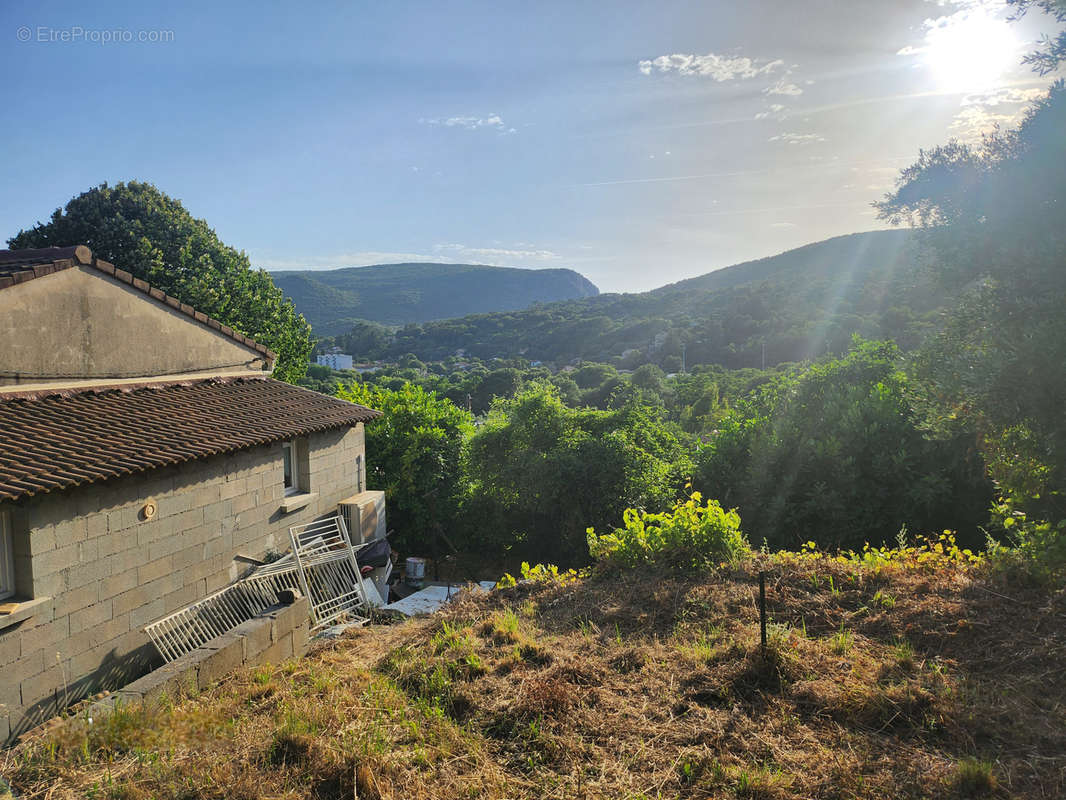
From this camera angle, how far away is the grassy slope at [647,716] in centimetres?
396

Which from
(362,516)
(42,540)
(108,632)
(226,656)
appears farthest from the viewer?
(362,516)

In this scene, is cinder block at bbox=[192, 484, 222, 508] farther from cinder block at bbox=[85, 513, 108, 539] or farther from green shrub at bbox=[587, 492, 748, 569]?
green shrub at bbox=[587, 492, 748, 569]

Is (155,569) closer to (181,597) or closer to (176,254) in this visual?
(181,597)

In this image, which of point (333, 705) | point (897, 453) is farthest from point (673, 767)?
point (897, 453)

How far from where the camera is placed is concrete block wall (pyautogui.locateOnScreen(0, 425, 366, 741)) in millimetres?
6430

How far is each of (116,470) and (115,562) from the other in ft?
4.21

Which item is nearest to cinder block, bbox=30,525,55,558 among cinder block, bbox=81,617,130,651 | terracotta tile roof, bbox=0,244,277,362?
cinder block, bbox=81,617,130,651

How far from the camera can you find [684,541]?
8312mm

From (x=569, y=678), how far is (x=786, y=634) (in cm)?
200

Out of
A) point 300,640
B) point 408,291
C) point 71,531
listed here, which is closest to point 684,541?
point 300,640

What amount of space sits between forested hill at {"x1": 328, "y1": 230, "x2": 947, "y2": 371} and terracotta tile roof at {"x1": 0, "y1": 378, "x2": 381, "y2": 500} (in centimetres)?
941

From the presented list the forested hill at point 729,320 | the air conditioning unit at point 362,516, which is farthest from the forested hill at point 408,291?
the air conditioning unit at point 362,516

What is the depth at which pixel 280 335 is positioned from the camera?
23828 millimetres

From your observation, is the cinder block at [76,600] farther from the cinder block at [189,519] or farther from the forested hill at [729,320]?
the forested hill at [729,320]
